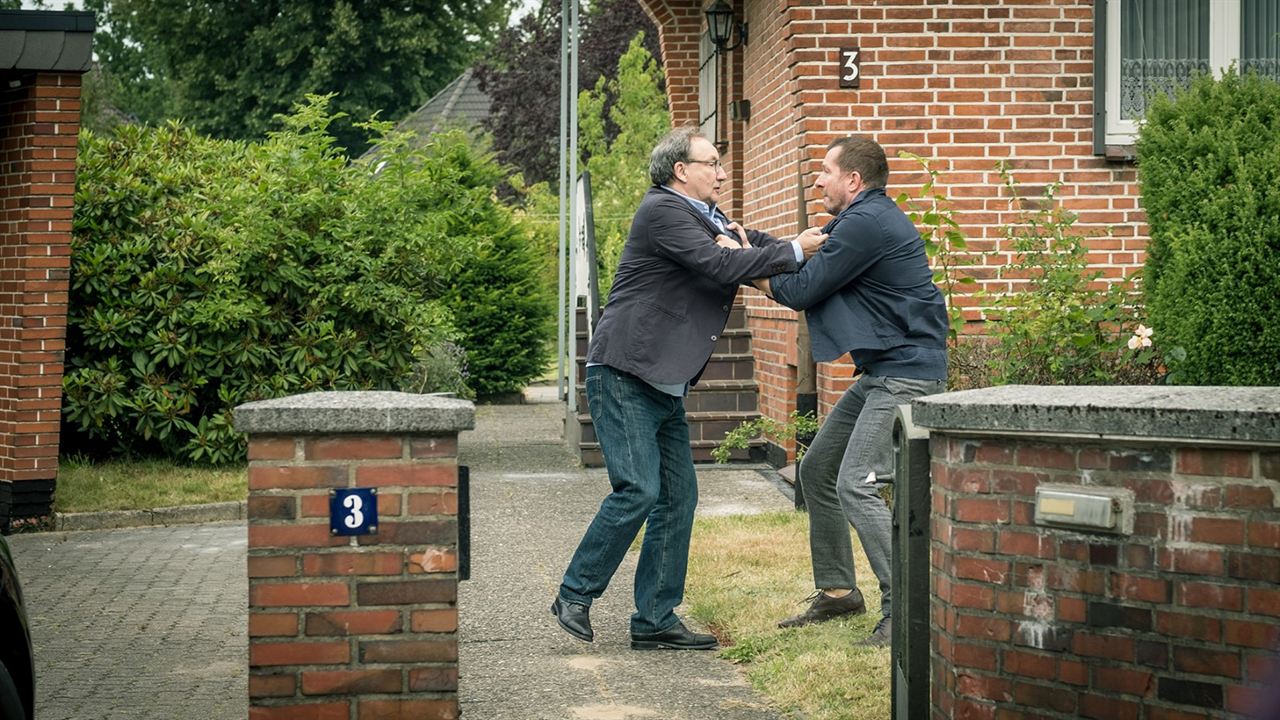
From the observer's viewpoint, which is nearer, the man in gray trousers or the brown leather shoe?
the man in gray trousers

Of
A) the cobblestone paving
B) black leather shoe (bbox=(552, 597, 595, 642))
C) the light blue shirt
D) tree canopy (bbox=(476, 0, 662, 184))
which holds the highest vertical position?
tree canopy (bbox=(476, 0, 662, 184))

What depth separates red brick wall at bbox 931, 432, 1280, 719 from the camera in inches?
147

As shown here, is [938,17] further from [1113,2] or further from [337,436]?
[337,436]

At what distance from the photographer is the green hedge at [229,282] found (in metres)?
11.4

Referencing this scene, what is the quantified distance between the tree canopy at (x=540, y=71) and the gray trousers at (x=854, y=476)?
90.0 ft

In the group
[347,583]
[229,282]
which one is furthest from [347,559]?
[229,282]

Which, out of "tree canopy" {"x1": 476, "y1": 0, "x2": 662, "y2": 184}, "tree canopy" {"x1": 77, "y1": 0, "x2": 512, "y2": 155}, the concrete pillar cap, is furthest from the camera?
"tree canopy" {"x1": 77, "y1": 0, "x2": 512, "y2": 155}

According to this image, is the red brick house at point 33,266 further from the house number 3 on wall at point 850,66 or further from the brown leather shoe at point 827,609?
the brown leather shoe at point 827,609

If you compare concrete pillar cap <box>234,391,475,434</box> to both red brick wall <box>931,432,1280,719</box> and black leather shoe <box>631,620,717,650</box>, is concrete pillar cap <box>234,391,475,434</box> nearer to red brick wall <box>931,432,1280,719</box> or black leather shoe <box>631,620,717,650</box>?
red brick wall <box>931,432,1280,719</box>

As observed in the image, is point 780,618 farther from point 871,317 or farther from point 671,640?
point 871,317

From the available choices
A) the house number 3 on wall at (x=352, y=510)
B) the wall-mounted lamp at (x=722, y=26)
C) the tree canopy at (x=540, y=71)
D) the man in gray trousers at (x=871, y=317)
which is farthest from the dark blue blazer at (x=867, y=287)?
the tree canopy at (x=540, y=71)

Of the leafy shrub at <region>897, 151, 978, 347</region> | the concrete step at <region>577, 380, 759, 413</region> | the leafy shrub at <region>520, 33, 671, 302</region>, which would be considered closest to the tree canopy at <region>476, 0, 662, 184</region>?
the leafy shrub at <region>520, 33, 671, 302</region>

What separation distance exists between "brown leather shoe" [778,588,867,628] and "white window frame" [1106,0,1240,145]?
488 cm

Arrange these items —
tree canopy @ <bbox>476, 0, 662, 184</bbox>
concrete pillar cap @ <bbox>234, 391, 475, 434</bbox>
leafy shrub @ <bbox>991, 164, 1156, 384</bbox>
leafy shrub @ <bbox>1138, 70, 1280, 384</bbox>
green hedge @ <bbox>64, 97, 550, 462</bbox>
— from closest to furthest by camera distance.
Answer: concrete pillar cap @ <bbox>234, 391, 475, 434</bbox>
leafy shrub @ <bbox>1138, 70, 1280, 384</bbox>
leafy shrub @ <bbox>991, 164, 1156, 384</bbox>
green hedge @ <bbox>64, 97, 550, 462</bbox>
tree canopy @ <bbox>476, 0, 662, 184</bbox>
